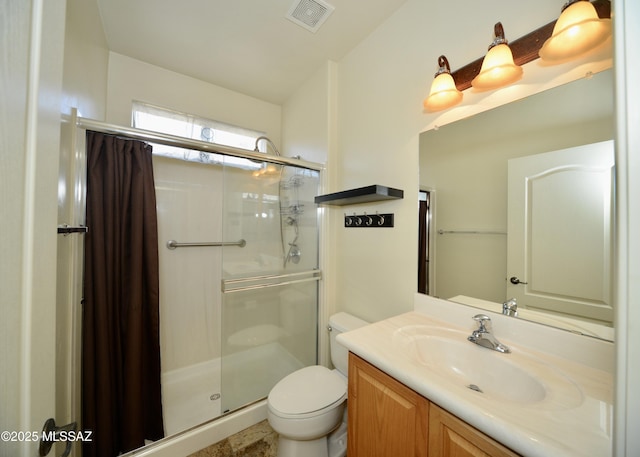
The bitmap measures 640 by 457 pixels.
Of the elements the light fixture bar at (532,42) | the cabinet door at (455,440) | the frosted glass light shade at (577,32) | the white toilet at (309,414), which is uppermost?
the light fixture bar at (532,42)

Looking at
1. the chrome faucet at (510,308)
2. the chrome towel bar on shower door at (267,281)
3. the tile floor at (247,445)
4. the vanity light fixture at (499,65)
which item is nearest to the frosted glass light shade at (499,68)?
the vanity light fixture at (499,65)

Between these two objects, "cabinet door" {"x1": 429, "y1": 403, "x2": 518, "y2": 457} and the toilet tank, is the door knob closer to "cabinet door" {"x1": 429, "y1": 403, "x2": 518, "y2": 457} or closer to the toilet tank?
"cabinet door" {"x1": 429, "y1": 403, "x2": 518, "y2": 457}

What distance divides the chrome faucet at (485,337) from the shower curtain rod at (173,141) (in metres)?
1.51

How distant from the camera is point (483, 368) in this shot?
2.85ft

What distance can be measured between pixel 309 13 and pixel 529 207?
166 cm

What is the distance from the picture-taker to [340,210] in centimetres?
187

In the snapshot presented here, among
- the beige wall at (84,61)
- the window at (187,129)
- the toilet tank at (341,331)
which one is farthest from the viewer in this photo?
the window at (187,129)

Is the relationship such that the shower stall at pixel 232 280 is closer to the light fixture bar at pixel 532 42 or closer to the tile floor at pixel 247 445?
the tile floor at pixel 247 445

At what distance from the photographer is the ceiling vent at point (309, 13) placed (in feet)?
4.48

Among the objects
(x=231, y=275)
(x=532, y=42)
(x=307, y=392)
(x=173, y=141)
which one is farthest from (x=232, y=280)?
(x=532, y=42)

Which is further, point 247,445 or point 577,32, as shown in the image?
point 247,445

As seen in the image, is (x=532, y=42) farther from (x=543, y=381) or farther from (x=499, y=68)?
(x=543, y=381)

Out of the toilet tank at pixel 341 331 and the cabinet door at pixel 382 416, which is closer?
the cabinet door at pixel 382 416

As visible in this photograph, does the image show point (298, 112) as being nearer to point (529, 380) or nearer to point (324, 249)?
point (324, 249)
